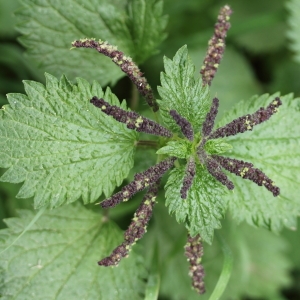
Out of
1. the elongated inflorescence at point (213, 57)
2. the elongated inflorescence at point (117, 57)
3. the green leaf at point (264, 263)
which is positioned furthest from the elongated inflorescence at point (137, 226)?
the green leaf at point (264, 263)

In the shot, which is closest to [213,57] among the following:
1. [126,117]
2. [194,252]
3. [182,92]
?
[182,92]

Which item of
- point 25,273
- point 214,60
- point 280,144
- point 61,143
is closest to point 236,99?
point 280,144

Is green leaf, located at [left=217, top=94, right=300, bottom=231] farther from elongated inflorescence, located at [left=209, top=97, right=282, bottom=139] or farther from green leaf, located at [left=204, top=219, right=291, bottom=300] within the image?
green leaf, located at [left=204, top=219, right=291, bottom=300]

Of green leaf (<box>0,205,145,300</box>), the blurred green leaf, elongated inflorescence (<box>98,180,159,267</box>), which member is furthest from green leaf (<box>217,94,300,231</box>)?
the blurred green leaf

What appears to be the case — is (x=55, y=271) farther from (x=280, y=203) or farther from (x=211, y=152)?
(x=280, y=203)

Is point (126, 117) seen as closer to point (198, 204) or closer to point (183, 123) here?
point (183, 123)

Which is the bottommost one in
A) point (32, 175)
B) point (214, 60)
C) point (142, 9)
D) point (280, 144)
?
point (32, 175)

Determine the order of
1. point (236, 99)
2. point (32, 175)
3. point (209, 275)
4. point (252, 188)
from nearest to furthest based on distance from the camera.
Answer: point (32, 175), point (252, 188), point (209, 275), point (236, 99)

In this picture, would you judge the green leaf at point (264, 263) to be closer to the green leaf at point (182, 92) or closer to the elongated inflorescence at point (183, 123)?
the green leaf at point (182, 92)

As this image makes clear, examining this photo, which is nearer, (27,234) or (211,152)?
(211,152)
